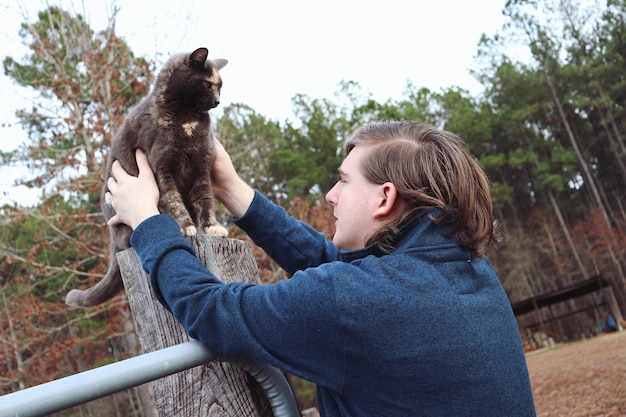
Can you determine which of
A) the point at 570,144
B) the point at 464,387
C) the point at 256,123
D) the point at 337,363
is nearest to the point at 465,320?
the point at 464,387

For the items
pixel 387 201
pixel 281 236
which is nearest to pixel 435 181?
pixel 387 201

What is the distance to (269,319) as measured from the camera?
1247mm

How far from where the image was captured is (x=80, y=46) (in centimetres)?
916

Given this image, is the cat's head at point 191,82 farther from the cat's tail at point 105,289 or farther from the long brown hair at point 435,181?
the long brown hair at point 435,181

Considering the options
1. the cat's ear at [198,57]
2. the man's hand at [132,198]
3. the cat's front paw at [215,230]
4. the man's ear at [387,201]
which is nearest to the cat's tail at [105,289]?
the cat's front paw at [215,230]

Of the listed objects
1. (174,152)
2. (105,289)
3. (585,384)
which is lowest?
(585,384)

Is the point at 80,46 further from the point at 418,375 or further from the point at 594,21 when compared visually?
the point at 594,21

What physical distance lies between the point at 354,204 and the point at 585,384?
10.5m

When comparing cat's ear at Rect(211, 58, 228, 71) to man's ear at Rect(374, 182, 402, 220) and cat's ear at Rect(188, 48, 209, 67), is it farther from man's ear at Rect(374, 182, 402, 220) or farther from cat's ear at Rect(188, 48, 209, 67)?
man's ear at Rect(374, 182, 402, 220)

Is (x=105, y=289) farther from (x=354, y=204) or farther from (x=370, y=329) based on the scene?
(x=370, y=329)

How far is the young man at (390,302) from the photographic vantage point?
124 centimetres

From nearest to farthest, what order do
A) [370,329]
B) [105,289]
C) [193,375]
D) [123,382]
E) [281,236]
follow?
[123,382] < [370,329] < [193,375] < [281,236] < [105,289]

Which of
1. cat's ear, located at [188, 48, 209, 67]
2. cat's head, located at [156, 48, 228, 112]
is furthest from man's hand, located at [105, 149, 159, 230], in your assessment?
cat's ear, located at [188, 48, 209, 67]

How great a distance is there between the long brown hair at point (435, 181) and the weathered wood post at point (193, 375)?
19.2 inches
